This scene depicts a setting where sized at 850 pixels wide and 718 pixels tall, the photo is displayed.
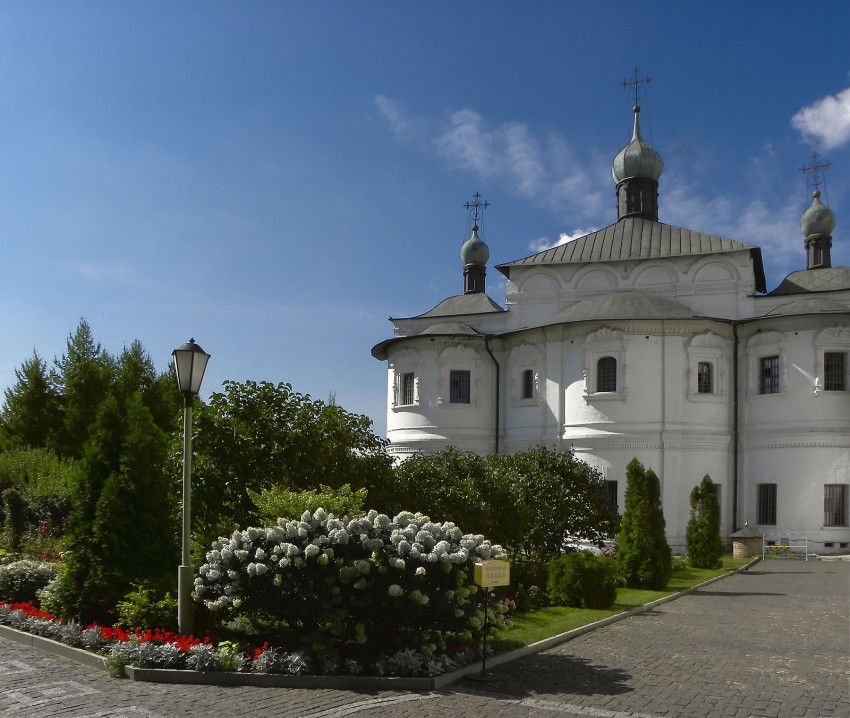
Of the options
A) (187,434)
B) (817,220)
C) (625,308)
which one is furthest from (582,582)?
(817,220)

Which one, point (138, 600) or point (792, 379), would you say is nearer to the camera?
point (138, 600)

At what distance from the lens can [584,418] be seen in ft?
98.0

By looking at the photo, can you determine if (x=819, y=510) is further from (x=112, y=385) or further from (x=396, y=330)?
(x=112, y=385)

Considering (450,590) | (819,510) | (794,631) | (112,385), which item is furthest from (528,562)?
(112,385)

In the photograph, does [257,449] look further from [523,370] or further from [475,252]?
[475,252]

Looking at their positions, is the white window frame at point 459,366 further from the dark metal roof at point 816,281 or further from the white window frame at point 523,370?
the dark metal roof at point 816,281

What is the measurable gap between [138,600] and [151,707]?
9.73ft

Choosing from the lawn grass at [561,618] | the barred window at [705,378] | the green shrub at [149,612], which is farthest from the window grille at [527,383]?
the green shrub at [149,612]

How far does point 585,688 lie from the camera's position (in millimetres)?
8789

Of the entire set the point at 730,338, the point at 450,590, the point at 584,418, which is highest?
the point at 730,338

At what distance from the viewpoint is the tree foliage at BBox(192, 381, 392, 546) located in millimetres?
13320

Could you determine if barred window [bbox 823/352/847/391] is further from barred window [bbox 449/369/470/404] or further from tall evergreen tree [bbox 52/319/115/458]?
tall evergreen tree [bbox 52/319/115/458]

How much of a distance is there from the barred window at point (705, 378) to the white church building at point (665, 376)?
0.05 meters

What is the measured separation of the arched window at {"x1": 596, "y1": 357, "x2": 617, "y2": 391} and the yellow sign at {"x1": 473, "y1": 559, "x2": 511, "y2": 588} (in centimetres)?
2101
